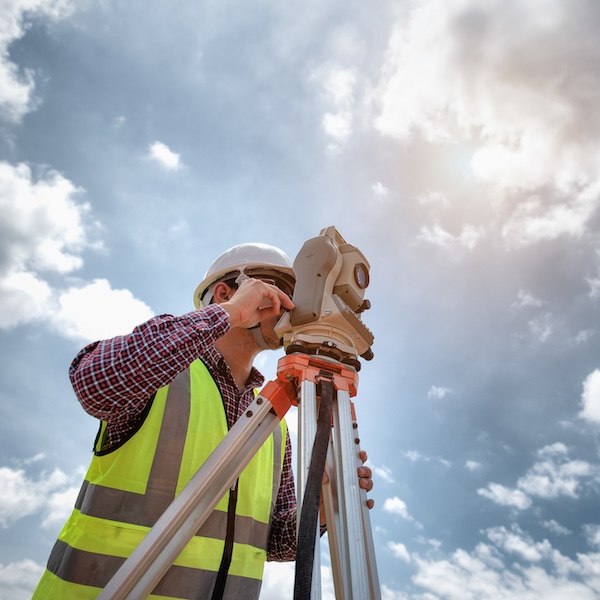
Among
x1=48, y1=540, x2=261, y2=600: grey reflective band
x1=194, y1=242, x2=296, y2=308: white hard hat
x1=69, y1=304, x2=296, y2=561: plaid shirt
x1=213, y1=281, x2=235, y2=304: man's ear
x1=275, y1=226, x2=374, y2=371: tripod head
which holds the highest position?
x1=194, y1=242, x2=296, y2=308: white hard hat

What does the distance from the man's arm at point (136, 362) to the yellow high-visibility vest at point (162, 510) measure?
9.1 inches

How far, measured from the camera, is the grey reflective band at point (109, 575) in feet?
5.51

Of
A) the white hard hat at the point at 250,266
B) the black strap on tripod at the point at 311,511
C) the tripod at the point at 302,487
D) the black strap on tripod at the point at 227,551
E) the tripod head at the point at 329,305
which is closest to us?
the black strap on tripod at the point at 311,511

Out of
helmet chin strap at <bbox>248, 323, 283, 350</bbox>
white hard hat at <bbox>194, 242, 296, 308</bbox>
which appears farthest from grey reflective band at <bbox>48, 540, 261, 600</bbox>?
white hard hat at <bbox>194, 242, 296, 308</bbox>

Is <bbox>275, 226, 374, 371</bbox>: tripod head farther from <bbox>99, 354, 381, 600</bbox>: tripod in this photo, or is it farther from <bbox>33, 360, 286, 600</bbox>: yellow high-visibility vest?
<bbox>33, 360, 286, 600</bbox>: yellow high-visibility vest

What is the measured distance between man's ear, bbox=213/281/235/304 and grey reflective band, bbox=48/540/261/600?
5.38ft

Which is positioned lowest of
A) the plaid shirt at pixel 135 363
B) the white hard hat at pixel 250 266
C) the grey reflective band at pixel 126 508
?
the grey reflective band at pixel 126 508

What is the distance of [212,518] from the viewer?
193 cm

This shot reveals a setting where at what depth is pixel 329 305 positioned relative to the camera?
2.07 metres

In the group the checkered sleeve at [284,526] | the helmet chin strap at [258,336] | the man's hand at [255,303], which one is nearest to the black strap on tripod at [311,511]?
the man's hand at [255,303]

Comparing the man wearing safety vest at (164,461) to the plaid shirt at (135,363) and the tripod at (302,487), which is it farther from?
the tripod at (302,487)

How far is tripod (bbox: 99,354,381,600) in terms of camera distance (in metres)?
1.40

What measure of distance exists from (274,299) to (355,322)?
434 millimetres

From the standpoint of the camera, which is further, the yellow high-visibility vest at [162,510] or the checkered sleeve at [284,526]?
the checkered sleeve at [284,526]
